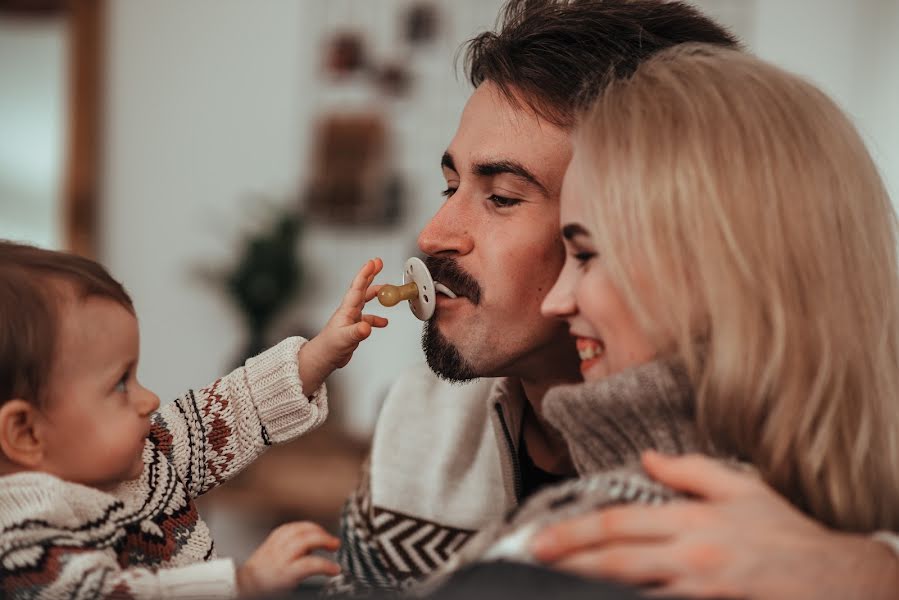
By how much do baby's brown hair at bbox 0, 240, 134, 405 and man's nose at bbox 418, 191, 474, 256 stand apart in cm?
55

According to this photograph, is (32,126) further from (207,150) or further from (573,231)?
(573,231)

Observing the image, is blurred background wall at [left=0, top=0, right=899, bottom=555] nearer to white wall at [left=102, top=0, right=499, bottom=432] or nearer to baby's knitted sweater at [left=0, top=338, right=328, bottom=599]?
white wall at [left=102, top=0, right=499, bottom=432]

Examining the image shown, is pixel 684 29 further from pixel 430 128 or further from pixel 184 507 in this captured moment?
pixel 430 128

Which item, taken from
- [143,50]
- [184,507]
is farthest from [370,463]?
[143,50]

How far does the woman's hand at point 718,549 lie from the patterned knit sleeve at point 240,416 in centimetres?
57

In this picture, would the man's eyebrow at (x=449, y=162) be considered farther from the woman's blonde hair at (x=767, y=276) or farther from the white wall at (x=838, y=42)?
the white wall at (x=838, y=42)

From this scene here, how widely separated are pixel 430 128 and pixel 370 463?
2.86m

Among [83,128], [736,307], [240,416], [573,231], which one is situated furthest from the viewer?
[83,128]

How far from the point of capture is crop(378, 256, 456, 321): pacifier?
1.40m

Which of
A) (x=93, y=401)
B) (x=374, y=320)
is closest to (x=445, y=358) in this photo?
(x=374, y=320)

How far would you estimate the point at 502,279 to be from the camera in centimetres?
141

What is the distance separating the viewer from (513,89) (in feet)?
4.79

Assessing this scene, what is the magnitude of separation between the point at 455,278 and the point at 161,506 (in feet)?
1.80

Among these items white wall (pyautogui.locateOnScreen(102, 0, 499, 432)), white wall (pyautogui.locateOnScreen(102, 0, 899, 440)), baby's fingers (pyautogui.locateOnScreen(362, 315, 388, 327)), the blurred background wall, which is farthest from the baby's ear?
white wall (pyautogui.locateOnScreen(102, 0, 499, 432))
